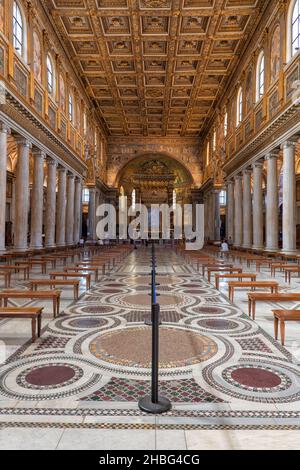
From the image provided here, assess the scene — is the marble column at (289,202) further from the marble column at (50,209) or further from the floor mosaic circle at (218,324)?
the marble column at (50,209)

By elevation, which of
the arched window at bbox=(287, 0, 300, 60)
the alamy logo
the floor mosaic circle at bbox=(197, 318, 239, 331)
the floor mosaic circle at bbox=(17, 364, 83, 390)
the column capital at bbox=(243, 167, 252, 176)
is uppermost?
the arched window at bbox=(287, 0, 300, 60)

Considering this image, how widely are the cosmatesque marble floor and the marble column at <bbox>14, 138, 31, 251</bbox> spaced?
396 inches

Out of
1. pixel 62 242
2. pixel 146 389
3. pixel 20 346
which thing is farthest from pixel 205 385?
pixel 62 242

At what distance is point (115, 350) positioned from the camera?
4508mm

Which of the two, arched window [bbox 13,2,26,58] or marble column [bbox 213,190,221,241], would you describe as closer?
arched window [bbox 13,2,26,58]

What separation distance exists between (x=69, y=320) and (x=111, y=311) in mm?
959

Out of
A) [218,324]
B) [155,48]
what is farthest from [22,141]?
[218,324]

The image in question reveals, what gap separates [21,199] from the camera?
15.8m

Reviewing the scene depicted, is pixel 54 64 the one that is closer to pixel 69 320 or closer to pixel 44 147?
pixel 44 147

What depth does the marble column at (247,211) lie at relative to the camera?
74.3 feet

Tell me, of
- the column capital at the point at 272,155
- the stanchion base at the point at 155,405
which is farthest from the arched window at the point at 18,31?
the stanchion base at the point at 155,405

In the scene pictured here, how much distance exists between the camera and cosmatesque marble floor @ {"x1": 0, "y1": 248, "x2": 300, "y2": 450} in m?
2.56

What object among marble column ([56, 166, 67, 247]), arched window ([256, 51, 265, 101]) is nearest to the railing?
arched window ([256, 51, 265, 101])

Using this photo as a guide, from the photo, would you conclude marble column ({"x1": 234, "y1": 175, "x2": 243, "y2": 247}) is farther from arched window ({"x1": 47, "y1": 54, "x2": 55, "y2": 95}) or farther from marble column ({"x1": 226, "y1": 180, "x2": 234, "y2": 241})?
arched window ({"x1": 47, "y1": 54, "x2": 55, "y2": 95})
